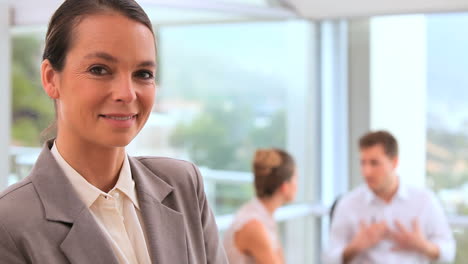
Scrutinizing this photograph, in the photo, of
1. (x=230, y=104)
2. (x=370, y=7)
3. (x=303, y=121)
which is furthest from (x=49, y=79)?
(x=230, y=104)

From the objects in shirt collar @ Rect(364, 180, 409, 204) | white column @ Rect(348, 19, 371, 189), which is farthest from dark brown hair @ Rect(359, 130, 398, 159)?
white column @ Rect(348, 19, 371, 189)

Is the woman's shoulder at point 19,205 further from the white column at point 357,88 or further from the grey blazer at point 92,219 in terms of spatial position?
the white column at point 357,88

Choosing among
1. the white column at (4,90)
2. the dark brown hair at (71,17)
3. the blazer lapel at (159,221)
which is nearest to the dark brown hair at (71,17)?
the dark brown hair at (71,17)

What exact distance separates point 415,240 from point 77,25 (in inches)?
131

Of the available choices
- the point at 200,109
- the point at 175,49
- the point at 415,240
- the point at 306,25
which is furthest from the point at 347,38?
the point at 175,49

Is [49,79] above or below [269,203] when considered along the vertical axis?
above

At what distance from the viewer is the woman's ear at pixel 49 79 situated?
1377mm

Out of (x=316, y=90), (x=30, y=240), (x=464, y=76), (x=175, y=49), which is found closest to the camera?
(x=30, y=240)

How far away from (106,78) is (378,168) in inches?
131

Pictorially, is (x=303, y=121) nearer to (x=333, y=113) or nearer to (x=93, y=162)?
(x=333, y=113)

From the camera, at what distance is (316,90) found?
551 cm

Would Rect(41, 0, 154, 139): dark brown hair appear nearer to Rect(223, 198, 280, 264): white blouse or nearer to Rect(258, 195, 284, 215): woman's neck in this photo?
Rect(223, 198, 280, 264): white blouse

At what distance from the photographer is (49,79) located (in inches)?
54.6

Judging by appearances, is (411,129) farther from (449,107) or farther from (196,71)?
(196,71)
